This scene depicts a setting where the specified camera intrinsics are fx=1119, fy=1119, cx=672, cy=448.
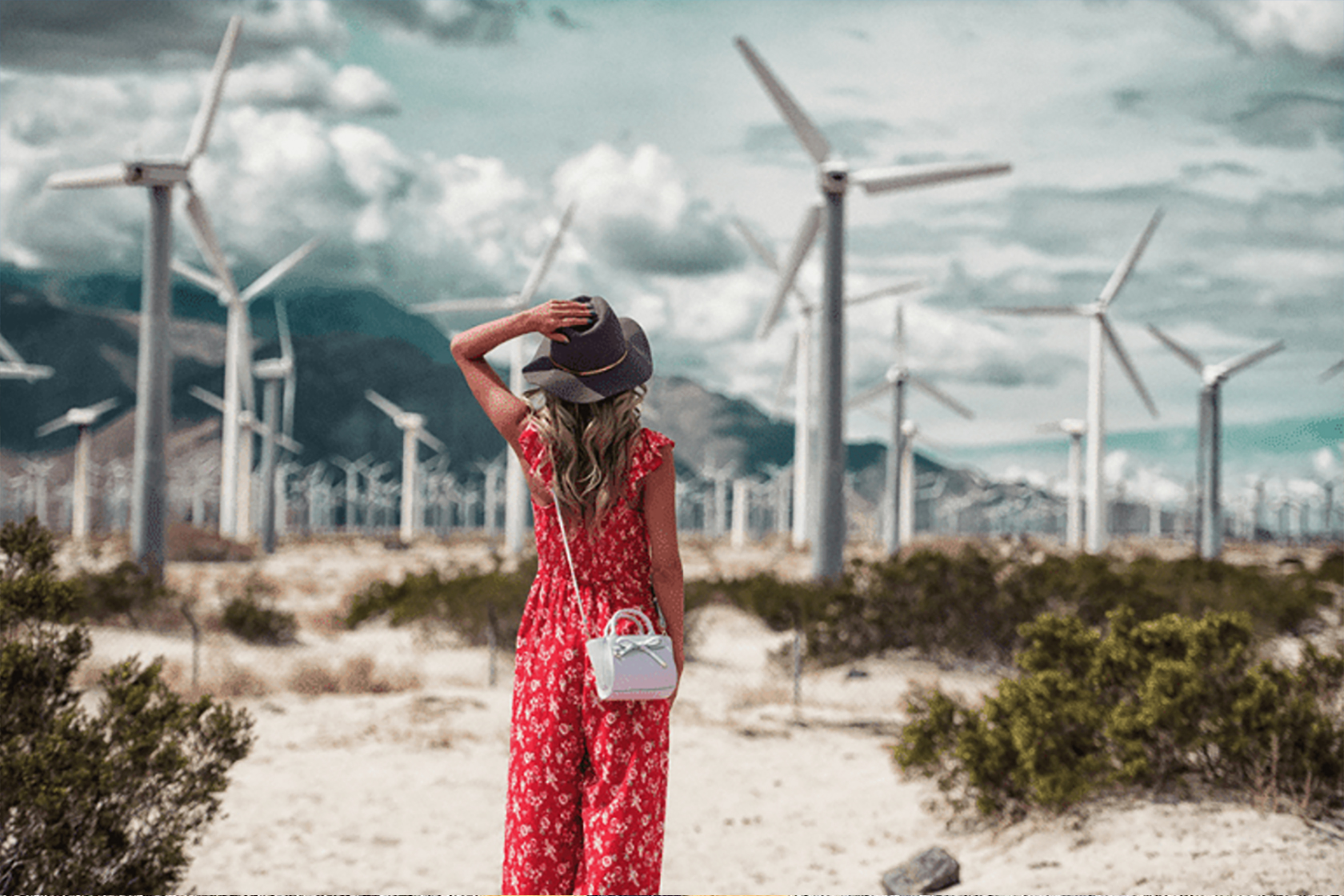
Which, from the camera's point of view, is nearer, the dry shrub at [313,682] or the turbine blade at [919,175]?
the dry shrub at [313,682]

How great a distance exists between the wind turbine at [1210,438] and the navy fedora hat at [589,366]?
42.4m

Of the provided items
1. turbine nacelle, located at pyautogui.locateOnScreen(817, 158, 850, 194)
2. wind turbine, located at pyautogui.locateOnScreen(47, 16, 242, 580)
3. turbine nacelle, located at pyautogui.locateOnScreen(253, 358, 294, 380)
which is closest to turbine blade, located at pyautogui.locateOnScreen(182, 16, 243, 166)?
wind turbine, located at pyautogui.locateOnScreen(47, 16, 242, 580)

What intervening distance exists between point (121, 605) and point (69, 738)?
1533 centimetres

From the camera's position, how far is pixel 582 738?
3.44 meters

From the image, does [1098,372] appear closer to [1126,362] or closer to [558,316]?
[1126,362]

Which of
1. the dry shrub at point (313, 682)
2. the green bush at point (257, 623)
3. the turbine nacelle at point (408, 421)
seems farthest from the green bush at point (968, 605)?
the turbine nacelle at point (408, 421)

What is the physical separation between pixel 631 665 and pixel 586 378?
0.87m

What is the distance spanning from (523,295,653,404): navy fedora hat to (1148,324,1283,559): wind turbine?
42411 millimetres

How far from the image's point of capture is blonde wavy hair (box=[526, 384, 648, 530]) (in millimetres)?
3398

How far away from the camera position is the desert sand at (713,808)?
6.86 m

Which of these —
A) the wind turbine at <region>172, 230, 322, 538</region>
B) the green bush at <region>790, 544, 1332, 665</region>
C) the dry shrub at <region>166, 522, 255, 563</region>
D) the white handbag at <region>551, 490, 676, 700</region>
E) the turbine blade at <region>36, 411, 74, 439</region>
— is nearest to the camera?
the white handbag at <region>551, 490, 676, 700</region>

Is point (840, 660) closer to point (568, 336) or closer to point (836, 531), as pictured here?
point (836, 531)

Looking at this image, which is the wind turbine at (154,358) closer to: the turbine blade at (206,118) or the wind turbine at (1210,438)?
the turbine blade at (206,118)

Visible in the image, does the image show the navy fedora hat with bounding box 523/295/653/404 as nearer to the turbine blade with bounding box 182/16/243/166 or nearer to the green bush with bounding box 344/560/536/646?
A: the green bush with bounding box 344/560/536/646
